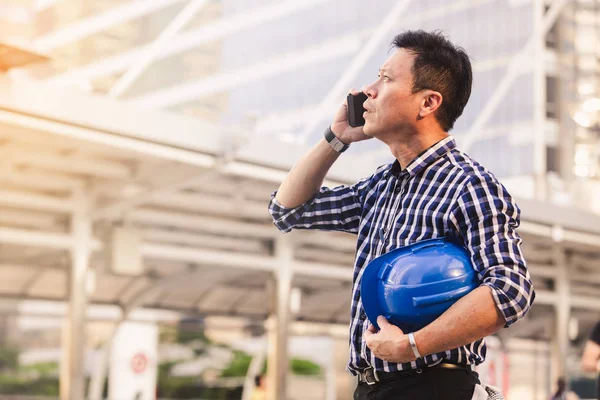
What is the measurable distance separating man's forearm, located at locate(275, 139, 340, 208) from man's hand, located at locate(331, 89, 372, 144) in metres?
0.04

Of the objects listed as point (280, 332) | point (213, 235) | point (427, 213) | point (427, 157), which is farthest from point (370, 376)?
point (213, 235)

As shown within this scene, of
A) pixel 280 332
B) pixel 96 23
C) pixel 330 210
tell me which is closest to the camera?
pixel 330 210

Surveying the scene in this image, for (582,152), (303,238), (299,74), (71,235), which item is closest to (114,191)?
(71,235)

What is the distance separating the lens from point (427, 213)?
2.37 m

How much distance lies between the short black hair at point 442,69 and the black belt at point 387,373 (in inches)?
22.3

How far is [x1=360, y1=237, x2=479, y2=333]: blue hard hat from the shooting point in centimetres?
220

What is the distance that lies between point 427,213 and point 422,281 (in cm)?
22

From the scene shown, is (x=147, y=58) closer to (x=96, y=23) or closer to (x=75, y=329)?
(x=75, y=329)

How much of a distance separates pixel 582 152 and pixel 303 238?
27.4 meters

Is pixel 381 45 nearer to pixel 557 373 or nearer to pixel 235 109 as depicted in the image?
pixel 235 109

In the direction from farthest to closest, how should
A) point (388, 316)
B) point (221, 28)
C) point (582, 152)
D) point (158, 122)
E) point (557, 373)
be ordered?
1. point (221, 28)
2. point (582, 152)
3. point (557, 373)
4. point (158, 122)
5. point (388, 316)

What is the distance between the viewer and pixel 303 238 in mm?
16625

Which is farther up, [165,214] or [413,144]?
[165,214]

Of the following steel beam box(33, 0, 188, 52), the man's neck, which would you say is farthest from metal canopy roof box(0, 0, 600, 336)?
steel beam box(33, 0, 188, 52)
